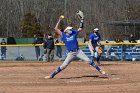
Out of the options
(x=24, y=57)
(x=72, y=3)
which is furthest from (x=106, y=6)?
(x=24, y=57)

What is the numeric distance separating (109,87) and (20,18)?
65805mm

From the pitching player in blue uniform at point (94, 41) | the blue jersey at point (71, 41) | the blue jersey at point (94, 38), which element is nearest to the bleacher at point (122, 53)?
the pitching player in blue uniform at point (94, 41)

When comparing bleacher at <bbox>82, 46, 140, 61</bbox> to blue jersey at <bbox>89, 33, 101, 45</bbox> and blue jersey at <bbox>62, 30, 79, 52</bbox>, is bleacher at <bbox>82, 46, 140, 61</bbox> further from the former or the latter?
blue jersey at <bbox>62, 30, 79, 52</bbox>

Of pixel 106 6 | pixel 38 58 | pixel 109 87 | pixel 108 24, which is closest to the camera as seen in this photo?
pixel 109 87

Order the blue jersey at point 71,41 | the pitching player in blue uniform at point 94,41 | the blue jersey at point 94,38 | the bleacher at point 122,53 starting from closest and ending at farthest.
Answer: the blue jersey at point 71,41 < the pitching player in blue uniform at point 94,41 < the blue jersey at point 94,38 < the bleacher at point 122,53

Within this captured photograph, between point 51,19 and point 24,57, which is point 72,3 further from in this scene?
point 24,57

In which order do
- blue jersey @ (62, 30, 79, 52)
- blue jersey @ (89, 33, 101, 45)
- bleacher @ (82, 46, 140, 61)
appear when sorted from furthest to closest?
bleacher @ (82, 46, 140, 61) → blue jersey @ (89, 33, 101, 45) → blue jersey @ (62, 30, 79, 52)

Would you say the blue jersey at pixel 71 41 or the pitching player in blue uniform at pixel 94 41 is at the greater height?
the blue jersey at pixel 71 41

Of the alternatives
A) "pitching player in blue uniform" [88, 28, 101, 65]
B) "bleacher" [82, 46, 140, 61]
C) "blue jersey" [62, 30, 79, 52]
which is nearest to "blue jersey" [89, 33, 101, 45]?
"pitching player in blue uniform" [88, 28, 101, 65]

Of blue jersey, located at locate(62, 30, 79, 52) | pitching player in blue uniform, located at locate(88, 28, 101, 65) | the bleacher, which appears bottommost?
the bleacher

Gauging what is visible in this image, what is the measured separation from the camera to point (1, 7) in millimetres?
78688

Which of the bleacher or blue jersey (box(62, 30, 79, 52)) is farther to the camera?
the bleacher

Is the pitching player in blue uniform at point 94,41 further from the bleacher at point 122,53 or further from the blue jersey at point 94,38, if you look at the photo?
the bleacher at point 122,53

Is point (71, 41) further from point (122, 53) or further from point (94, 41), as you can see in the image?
point (122, 53)
